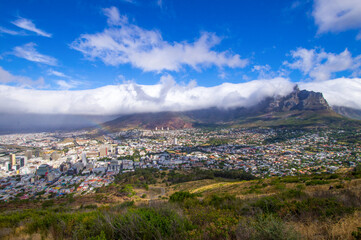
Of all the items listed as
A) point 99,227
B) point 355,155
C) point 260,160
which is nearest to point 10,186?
point 99,227

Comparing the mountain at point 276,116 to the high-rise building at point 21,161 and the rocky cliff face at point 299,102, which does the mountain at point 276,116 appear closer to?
the rocky cliff face at point 299,102

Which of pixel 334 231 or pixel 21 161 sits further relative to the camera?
pixel 21 161

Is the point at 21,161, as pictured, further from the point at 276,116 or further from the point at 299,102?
the point at 299,102

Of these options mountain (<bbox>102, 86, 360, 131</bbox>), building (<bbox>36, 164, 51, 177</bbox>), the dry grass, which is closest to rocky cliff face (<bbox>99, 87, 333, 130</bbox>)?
mountain (<bbox>102, 86, 360, 131</bbox>)

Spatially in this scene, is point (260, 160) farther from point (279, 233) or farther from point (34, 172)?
point (34, 172)

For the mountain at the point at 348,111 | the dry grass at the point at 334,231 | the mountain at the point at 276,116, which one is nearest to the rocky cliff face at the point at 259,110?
the mountain at the point at 276,116

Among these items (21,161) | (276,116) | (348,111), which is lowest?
(21,161)

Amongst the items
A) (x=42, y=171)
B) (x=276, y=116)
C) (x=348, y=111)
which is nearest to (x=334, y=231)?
(x=42, y=171)

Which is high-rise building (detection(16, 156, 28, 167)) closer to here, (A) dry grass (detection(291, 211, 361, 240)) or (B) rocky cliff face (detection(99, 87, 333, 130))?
(A) dry grass (detection(291, 211, 361, 240))

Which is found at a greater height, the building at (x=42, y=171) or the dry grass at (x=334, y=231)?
the dry grass at (x=334, y=231)
